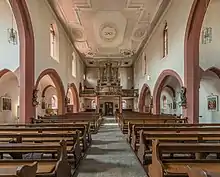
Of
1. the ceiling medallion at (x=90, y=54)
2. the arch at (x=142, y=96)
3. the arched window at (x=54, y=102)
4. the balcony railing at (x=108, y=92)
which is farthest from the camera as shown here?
the balcony railing at (x=108, y=92)

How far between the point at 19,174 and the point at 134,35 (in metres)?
18.2

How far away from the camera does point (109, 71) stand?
30.4 metres

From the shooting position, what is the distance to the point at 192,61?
11148 millimetres

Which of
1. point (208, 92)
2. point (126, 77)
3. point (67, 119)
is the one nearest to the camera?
point (67, 119)

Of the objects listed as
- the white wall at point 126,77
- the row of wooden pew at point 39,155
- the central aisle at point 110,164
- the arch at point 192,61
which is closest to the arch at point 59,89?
the arch at point 192,61

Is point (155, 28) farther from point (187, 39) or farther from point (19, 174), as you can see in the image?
point (19, 174)

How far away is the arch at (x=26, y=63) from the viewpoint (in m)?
10.4

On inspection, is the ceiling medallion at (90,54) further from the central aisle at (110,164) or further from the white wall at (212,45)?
the central aisle at (110,164)

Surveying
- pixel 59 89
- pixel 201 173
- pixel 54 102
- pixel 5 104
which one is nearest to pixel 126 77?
pixel 54 102

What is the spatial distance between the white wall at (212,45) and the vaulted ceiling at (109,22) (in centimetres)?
204

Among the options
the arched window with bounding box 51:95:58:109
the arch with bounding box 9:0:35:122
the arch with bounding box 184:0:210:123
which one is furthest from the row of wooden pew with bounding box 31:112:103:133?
the arched window with bounding box 51:95:58:109

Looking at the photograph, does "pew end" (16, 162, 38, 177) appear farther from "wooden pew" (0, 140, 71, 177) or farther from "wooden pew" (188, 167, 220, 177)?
"wooden pew" (0, 140, 71, 177)

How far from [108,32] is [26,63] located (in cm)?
882

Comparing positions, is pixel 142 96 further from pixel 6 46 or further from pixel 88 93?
pixel 6 46
